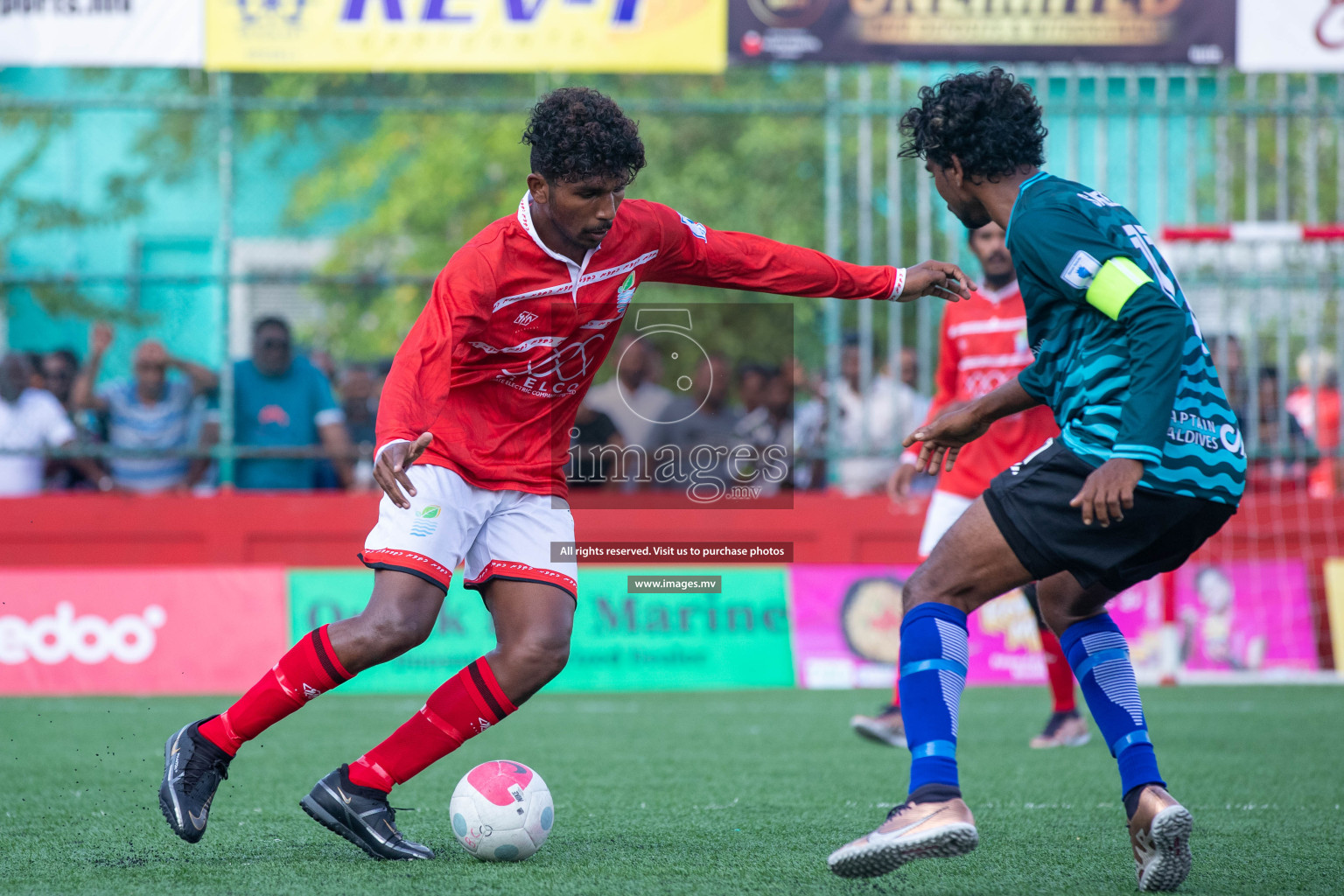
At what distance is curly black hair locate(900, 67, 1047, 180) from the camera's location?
3.71 m

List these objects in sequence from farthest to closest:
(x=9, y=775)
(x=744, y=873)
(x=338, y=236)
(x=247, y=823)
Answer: (x=338, y=236)
(x=9, y=775)
(x=247, y=823)
(x=744, y=873)

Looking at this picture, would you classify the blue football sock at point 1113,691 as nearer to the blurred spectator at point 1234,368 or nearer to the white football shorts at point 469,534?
the white football shorts at point 469,534

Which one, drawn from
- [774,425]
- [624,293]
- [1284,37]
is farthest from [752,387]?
[624,293]

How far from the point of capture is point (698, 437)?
1038 centimetres

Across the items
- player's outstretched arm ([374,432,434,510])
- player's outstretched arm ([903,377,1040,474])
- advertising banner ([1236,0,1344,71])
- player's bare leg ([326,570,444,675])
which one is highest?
advertising banner ([1236,0,1344,71])

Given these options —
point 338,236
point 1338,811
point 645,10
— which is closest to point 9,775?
point 1338,811

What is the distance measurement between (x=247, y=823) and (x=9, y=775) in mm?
1699

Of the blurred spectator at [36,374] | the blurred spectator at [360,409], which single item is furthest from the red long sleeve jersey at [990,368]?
the blurred spectator at [36,374]

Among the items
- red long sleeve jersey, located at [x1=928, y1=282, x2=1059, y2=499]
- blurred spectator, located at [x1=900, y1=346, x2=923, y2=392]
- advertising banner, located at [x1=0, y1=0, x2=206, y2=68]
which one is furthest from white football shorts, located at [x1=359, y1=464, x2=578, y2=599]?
advertising banner, located at [x1=0, y1=0, x2=206, y2=68]

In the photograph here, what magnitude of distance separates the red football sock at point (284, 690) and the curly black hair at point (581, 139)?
4.79ft

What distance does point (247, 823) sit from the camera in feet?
15.3

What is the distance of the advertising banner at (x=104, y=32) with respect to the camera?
10.1 m

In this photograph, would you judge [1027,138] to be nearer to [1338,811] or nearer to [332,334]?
[1338,811]

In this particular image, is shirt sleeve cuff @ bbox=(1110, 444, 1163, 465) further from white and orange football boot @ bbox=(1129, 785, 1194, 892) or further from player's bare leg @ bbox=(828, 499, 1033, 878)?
white and orange football boot @ bbox=(1129, 785, 1194, 892)
